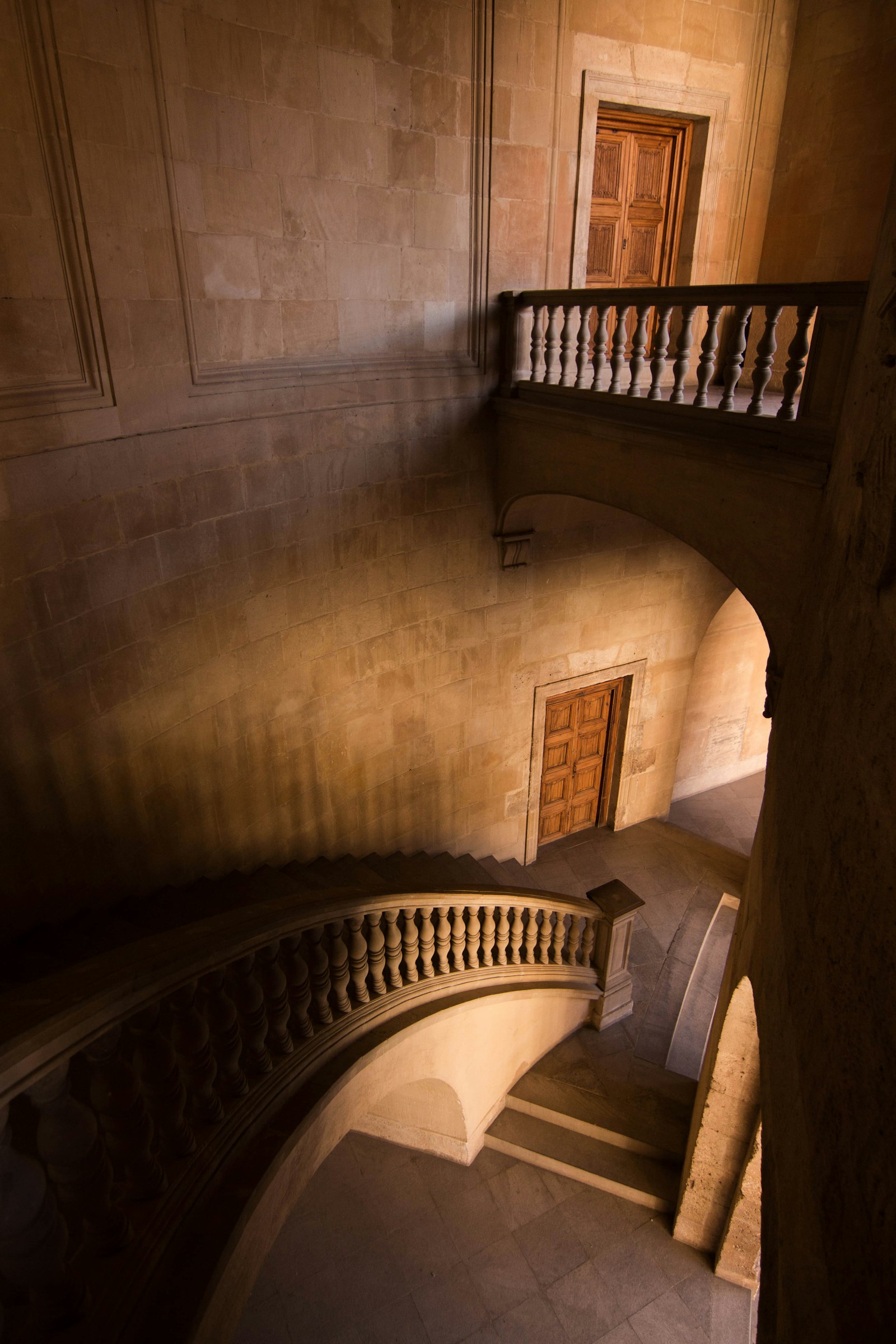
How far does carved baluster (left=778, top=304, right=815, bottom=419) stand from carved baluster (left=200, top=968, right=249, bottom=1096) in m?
3.78

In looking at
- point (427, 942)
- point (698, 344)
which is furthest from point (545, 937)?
point (698, 344)

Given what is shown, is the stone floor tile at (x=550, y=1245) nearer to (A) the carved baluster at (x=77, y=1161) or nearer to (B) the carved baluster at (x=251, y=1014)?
(B) the carved baluster at (x=251, y=1014)

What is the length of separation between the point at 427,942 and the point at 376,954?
0.51 m

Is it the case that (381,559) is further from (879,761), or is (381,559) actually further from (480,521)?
(879,761)

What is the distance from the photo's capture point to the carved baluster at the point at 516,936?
224 inches

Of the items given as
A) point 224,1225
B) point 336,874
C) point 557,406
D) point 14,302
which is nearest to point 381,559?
point 557,406

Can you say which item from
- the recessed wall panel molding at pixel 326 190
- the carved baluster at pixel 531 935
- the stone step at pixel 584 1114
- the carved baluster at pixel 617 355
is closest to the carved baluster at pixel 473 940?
the carved baluster at pixel 531 935

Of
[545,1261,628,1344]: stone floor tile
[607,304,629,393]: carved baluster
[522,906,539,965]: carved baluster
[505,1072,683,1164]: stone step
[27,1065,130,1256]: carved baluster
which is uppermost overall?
[607,304,629,393]: carved baluster

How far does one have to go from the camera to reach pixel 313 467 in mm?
5645

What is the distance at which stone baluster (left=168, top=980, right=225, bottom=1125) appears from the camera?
9.67 ft

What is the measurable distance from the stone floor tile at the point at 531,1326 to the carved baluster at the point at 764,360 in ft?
20.1

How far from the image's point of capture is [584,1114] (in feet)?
20.5

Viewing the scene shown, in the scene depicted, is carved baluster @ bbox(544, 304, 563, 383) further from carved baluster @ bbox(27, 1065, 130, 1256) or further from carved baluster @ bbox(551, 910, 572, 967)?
carved baluster @ bbox(27, 1065, 130, 1256)

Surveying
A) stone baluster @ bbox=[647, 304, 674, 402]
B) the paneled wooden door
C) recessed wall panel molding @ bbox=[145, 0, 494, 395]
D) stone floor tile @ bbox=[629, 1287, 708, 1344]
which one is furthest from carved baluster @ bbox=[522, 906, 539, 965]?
recessed wall panel molding @ bbox=[145, 0, 494, 395]
